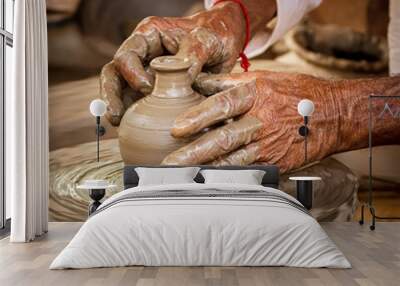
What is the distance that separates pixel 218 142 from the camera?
20.8 feet

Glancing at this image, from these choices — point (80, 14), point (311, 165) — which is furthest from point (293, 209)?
point (80, 14)

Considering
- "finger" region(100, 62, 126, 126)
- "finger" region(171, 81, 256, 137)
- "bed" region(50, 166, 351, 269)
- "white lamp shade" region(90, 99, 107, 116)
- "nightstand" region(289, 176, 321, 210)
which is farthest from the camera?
"finger" region(100, 62, 126, 126)

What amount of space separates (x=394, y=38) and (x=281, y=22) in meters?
1.28

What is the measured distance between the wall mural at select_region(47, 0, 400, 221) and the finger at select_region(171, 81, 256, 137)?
0.02m

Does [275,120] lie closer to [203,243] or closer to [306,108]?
[306,108]

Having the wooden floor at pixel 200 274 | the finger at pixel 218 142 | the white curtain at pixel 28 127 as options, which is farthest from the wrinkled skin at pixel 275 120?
the wooden floor at pixel 200 274

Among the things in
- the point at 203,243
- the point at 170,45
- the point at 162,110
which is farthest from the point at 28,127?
the point at 203,243

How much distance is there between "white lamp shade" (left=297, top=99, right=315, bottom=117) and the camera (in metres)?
6.46

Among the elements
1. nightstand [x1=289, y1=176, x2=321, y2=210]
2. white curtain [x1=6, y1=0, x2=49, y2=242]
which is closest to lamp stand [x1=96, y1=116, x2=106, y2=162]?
white curtain [x1=6, y1=0, x2=49, y2=242]

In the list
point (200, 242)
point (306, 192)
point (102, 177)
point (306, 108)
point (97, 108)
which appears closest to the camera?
point (200, 242)

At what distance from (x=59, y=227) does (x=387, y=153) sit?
12.2ft

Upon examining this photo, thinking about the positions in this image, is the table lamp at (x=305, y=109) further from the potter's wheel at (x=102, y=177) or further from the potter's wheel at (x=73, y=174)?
the potter's wheel at (x=73, y=174)

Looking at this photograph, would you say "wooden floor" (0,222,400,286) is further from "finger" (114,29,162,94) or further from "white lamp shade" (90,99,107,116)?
"finger" (114,29,162,94)

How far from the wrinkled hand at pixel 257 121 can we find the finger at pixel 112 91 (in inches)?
29.6
